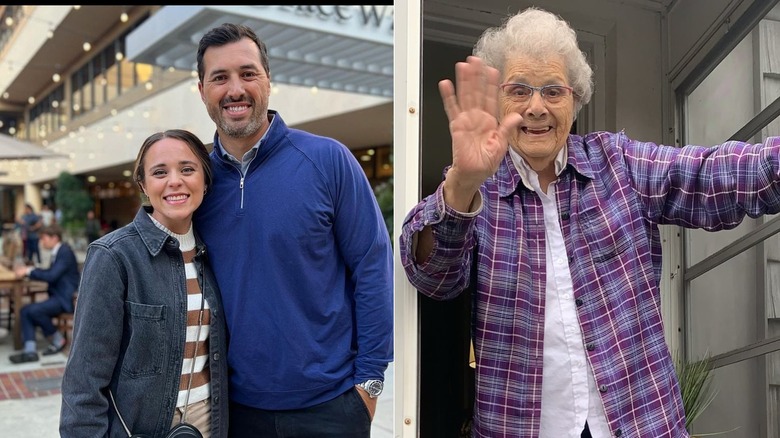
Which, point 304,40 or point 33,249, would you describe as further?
point 33,249

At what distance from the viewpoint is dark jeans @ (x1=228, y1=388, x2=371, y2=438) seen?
1764mm

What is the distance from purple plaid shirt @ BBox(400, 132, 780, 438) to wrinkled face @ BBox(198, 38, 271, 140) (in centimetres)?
76

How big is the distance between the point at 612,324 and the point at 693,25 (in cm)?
65

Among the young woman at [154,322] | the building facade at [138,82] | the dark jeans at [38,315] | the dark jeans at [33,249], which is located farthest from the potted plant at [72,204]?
the young woman at [154,322]

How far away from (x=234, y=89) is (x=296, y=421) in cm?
97

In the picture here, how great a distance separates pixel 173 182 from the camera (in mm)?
1641

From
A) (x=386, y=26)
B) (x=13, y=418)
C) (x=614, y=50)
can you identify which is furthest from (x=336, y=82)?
(x=614, y=50)

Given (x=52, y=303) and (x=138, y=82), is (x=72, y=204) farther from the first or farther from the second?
(x=52, y=303)

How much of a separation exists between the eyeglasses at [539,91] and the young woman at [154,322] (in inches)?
35.1

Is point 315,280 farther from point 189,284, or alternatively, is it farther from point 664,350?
point 664,350

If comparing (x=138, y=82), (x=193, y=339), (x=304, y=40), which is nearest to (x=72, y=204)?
(x=138, y=82)

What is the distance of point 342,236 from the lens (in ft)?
6.22

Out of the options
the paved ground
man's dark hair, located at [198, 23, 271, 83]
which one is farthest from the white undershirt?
the paved ground

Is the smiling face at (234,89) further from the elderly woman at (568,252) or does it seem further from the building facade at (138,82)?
the building facade at (138,82)
